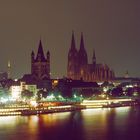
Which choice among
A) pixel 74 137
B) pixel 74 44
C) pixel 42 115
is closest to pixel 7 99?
pixel 42 115

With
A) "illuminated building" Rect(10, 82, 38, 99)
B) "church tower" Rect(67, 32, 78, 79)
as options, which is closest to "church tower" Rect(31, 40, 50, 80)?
"illuminated building" Rect(10, 82, 38, 99)

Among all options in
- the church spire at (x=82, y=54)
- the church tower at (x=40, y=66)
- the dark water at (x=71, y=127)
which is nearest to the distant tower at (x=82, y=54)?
the church spire at (x=82, y=54)

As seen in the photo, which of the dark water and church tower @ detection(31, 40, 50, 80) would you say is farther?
church tower @ detection(31, 40, 50, 80)

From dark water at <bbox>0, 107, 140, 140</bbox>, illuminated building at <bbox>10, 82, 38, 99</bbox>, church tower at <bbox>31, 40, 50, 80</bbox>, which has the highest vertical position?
church tower at <bbox>31, 40, 50, 80</bbox>

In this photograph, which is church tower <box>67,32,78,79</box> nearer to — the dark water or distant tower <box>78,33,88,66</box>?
distant tower <box>78,33,88,66</box>

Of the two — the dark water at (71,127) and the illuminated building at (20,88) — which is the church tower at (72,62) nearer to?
the illuminated building at (20,88)

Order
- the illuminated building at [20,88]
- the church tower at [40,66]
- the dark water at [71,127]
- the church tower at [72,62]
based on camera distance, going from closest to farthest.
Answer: the dark water at [71,127]
the illuminated building at [20,88]
the church tower at [40,66]
the church tower at [72,62]

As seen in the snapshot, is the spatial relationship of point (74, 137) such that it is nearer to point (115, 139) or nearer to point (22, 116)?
point (115, 139)
